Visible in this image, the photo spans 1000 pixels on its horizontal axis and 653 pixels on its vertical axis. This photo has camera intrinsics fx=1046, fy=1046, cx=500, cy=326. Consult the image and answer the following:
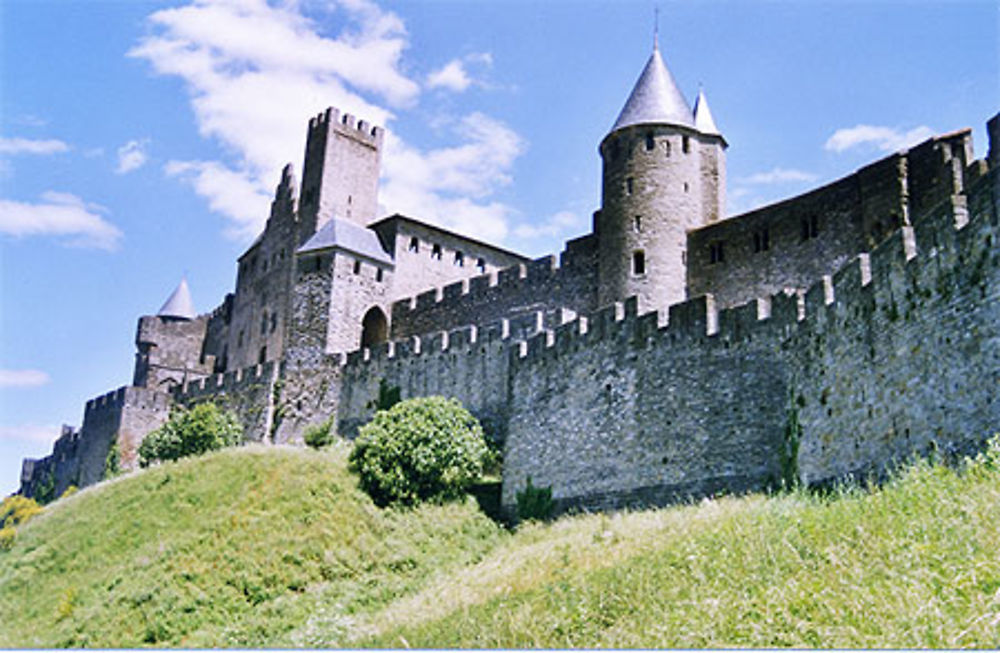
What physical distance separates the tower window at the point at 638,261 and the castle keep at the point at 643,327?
0.16 ft

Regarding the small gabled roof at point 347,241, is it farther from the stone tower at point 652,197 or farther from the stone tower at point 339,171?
the stone tower at point 652,197

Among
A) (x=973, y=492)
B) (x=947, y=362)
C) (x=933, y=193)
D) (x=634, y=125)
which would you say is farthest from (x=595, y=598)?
A: (x=634, y=125)

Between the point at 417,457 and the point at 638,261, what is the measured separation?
33.3ft

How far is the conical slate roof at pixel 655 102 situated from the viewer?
107 ft

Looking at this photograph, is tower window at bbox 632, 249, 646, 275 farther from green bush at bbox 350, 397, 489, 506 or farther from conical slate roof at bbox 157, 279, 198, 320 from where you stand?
conical slate roof at bbox 157, 279, 198, 320

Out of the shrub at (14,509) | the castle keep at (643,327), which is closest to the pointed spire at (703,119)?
the castle keep at (643,327)

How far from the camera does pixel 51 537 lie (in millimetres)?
26547

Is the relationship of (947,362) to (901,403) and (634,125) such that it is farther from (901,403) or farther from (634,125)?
(634,125)

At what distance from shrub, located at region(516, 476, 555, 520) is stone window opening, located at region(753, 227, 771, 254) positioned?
9.88m

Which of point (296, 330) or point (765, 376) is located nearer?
point (765, 376)

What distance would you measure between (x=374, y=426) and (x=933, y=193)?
14818mm

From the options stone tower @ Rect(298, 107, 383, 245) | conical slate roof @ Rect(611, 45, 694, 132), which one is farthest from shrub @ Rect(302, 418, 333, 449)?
conical slate roof @ Rect(611, 45, 694, 132)

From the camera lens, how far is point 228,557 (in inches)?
844

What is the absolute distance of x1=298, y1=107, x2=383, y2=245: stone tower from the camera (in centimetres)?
4462
